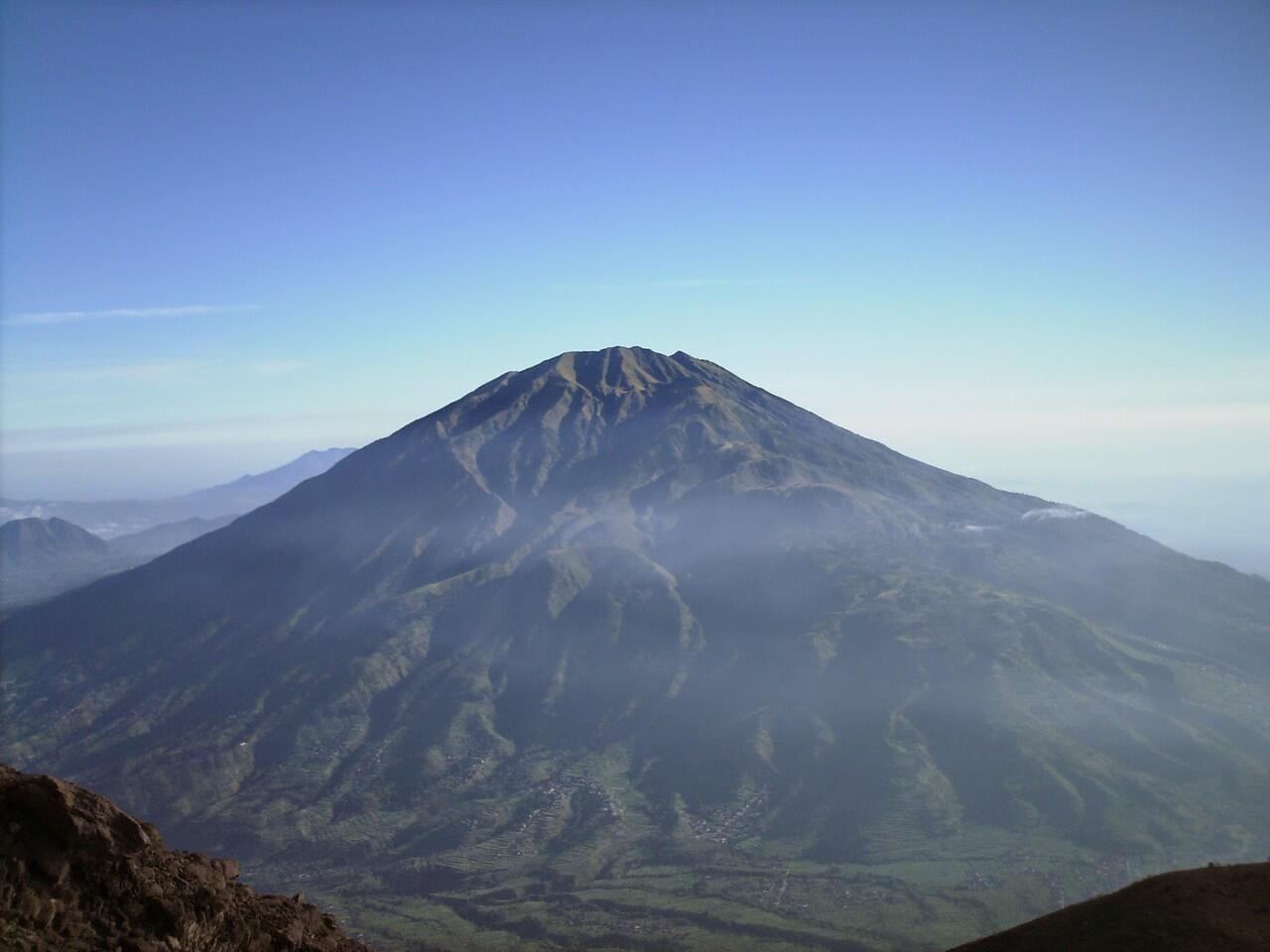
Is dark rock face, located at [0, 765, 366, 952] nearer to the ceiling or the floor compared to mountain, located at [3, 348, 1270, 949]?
nearer to the ceiling

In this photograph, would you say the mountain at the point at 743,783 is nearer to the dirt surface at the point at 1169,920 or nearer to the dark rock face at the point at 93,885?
the dirt surface at the point at 1169,920

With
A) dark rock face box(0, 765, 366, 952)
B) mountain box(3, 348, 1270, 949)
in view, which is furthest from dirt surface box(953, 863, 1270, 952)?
mountain box(3, 348, 1270, 949)

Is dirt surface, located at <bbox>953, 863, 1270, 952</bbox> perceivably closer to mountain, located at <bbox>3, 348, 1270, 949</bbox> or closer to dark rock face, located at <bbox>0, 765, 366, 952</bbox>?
dark rock face, located at <bbox>0, 765, 366, 952</bbox>

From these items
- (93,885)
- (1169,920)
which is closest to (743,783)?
(1169,920)

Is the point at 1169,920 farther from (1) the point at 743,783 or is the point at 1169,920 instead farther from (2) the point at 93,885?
(1) the point at 743,783

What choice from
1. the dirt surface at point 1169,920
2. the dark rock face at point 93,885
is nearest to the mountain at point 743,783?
the dirt surface at point 1169,920

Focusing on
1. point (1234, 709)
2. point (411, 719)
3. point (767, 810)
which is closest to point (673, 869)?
point (767, 810)

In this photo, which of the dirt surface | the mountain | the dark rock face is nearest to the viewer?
the dark rock face
